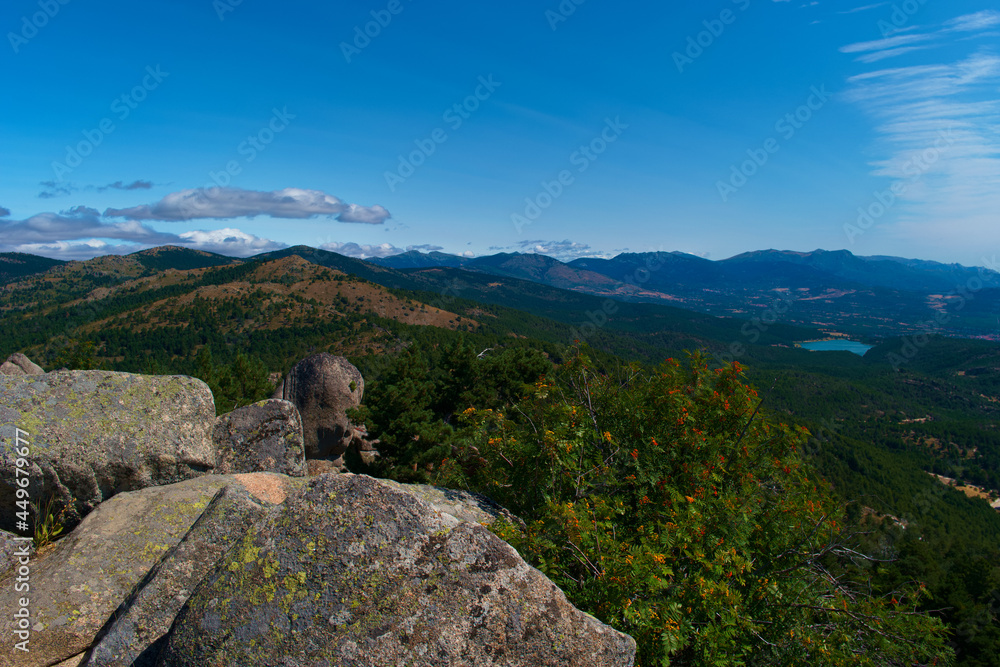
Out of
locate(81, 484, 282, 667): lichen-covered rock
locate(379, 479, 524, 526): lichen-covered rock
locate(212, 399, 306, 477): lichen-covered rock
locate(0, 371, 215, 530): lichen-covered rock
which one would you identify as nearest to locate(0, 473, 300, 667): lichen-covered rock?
locate(81, 484, 282, 667): lichen-covered rock

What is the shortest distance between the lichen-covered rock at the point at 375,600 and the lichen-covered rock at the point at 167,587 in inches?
23.9

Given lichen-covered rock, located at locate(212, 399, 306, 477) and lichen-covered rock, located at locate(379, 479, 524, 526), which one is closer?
lichen-covered rock, located at locate(379, 479, 524, 526)

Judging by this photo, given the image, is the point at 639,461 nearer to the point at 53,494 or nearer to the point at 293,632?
the point at 293,632

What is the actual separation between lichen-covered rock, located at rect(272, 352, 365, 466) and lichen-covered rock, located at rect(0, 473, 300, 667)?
85.8ft

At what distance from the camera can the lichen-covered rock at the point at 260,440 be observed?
11.0 m

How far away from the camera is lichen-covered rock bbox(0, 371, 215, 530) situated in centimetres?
759

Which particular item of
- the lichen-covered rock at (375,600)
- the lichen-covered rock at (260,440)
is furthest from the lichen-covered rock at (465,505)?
the lichen-covered rock at (260,440)

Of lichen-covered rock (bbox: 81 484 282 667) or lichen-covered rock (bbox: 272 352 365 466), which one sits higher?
lichen-covered rock (bbox: 81 484 282 667)

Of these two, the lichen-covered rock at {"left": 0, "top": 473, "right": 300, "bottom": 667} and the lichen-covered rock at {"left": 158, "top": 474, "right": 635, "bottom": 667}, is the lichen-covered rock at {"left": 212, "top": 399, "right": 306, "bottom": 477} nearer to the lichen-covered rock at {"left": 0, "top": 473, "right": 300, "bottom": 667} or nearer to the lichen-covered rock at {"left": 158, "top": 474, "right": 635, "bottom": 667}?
the lichen-covered rock at {"left": 0, "top": 473, "right": 300, "bottom": 667}

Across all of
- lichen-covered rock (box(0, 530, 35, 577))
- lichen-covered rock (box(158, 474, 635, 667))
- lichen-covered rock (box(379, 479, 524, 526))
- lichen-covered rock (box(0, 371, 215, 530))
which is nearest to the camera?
lichen-covered rock (box(158, 474, 635, 667))

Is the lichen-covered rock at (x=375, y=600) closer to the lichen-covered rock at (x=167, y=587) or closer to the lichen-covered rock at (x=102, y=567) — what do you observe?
A: the lichen-covered rock at (x=167, y=587)

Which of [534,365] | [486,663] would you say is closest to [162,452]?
[486,663]

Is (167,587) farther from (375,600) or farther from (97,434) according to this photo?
(97,434)

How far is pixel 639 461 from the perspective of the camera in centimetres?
735
